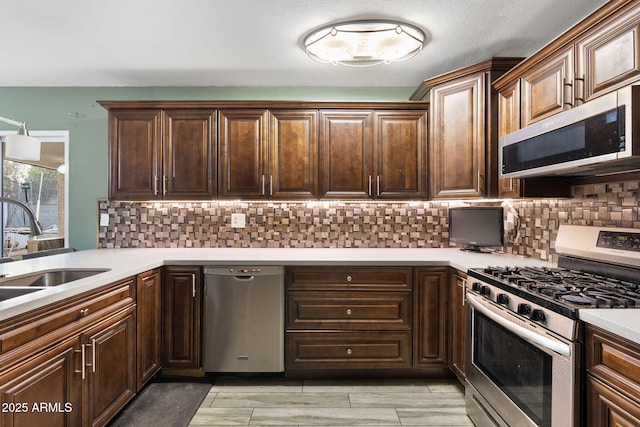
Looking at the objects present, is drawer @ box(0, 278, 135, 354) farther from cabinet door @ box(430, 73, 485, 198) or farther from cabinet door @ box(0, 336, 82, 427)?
cabinet door @ box(430, 73, 485, 198)

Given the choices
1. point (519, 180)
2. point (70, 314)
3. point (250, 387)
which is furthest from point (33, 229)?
point (519, 180)

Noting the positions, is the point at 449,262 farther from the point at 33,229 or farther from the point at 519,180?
the point at 33,229

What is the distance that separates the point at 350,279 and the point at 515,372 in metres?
1.16

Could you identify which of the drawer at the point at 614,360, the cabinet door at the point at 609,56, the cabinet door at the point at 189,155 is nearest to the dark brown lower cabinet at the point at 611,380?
the drawer at the point at 614,360

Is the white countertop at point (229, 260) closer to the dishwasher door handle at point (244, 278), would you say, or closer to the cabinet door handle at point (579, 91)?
the dishwasher door handle at point (244, 278)

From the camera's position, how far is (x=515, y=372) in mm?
1587

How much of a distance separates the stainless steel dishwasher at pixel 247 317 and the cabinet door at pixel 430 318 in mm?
976

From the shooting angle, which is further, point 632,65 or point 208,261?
point 208,261

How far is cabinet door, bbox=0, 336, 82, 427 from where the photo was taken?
123 centimetres

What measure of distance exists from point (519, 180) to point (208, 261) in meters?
2.16

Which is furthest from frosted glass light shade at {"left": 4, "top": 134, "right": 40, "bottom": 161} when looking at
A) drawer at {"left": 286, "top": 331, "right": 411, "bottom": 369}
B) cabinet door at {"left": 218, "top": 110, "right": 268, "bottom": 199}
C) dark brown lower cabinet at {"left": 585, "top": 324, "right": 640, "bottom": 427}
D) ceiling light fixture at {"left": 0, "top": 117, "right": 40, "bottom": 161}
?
dark brown lower cabinet at {"left": 585, "top": 324, "right": 640, "bottom": 427}

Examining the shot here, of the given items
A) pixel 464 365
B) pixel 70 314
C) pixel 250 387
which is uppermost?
pixel 70 314

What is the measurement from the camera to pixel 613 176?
1864mm

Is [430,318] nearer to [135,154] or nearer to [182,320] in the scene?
[182,320]
